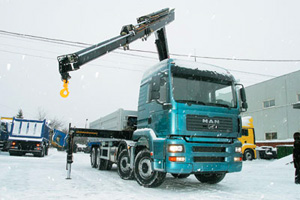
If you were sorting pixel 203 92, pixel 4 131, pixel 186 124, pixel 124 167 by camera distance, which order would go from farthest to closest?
pixel 4 131
pixel 124 167
pixel 203 92
pixel 186 124

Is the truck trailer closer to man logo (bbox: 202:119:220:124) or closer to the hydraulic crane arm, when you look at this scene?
the hydraulic crane arm

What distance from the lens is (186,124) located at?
20.1 feet

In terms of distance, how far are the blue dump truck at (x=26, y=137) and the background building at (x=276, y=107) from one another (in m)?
20.3

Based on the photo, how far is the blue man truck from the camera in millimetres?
6098

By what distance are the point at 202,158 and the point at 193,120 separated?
0.91 m

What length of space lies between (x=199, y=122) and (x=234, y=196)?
1835mm

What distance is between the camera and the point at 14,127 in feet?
59.1

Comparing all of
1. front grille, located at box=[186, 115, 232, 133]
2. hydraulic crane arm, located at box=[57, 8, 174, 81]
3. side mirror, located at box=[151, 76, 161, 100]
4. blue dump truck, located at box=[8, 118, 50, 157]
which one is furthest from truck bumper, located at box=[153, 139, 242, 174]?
blue dump truck, located at box=[8, 118, 50, 157]

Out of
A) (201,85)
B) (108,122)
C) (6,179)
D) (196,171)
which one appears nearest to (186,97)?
(201,85)

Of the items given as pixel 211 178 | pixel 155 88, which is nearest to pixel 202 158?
pixel 155 88

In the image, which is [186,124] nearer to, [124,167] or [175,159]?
[175,159]

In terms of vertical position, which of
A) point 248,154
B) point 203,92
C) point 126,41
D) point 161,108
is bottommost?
point 248,154

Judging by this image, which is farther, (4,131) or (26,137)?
(4,131)

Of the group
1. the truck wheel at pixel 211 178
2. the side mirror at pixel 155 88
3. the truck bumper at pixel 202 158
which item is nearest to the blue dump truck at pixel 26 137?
the truck wheel at pixel 211 178
